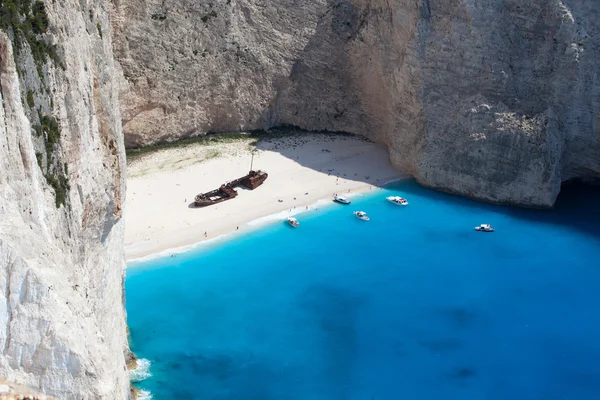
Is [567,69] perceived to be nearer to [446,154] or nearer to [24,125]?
[446,154]

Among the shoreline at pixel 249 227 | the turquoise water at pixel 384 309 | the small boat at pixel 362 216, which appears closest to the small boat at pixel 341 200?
the shoreline at pixel 249 227

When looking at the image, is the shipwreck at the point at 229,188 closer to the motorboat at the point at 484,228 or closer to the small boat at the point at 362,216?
the small boat at the point at 362,216

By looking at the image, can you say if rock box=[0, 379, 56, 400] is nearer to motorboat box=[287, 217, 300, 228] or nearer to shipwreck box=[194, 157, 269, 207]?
motorboat box=[287, 217, 300, 228]

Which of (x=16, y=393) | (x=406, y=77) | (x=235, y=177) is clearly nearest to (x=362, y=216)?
(x=235, y=177)

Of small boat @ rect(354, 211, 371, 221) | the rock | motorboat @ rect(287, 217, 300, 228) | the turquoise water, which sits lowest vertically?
the turquoise water

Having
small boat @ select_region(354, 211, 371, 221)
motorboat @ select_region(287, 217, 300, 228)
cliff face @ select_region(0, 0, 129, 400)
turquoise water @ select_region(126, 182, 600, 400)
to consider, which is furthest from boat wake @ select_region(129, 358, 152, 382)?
small boat @ select_region(354, 211, 371, 221)

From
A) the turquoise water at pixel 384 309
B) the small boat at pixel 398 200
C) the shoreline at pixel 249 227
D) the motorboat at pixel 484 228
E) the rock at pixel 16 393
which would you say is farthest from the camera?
the small boat at pixel 398 200

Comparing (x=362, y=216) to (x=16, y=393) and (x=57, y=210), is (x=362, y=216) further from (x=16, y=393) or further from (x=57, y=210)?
(x=16, y=393)
